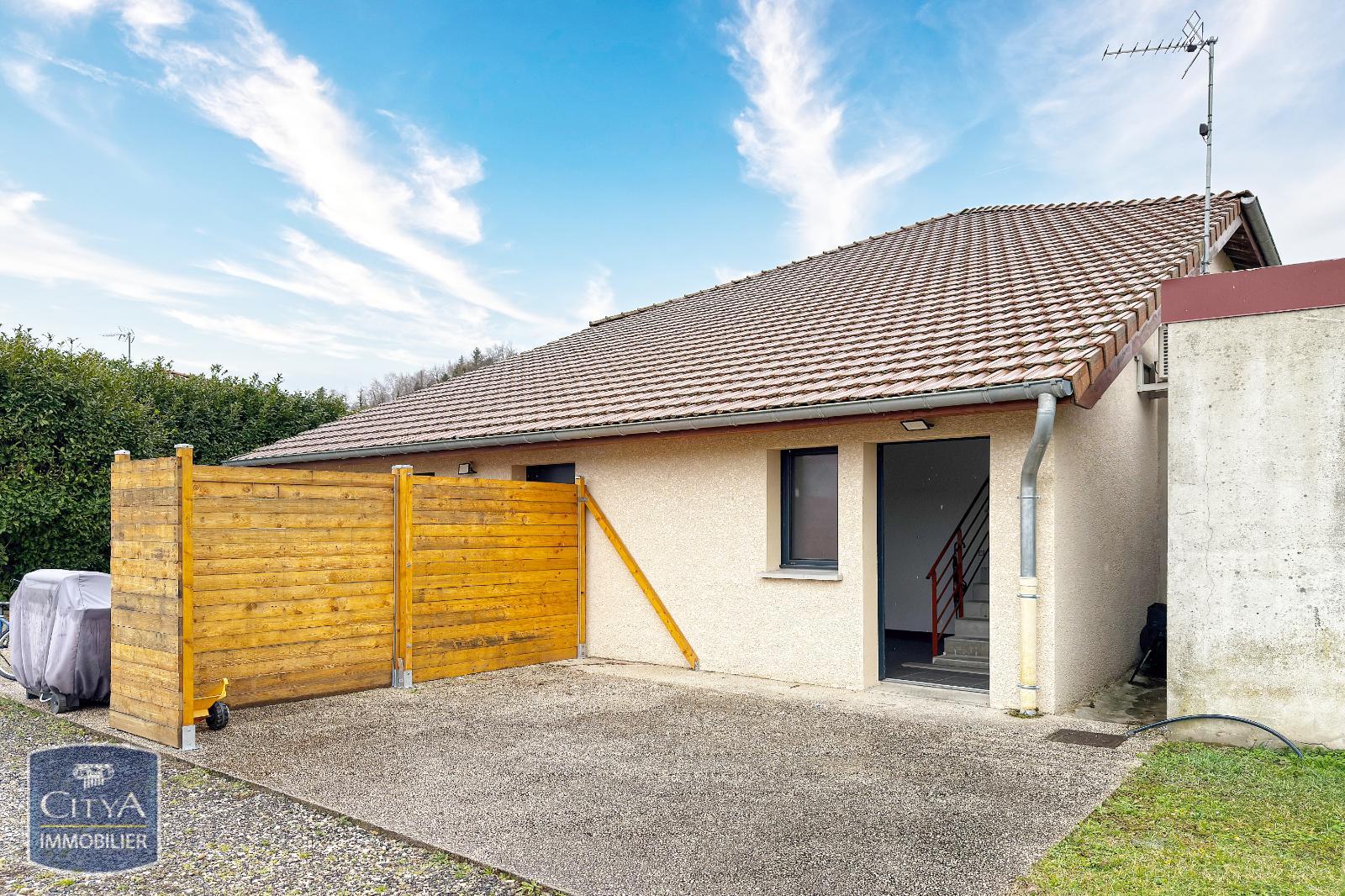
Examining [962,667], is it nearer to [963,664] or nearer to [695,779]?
[963,664]

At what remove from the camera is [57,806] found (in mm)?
4996

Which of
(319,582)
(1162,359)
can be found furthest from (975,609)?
(319,582)

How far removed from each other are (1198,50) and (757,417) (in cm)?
577

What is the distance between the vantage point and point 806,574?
8.62 metres

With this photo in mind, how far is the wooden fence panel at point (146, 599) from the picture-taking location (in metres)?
6.34

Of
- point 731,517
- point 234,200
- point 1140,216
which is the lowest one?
point 731,517

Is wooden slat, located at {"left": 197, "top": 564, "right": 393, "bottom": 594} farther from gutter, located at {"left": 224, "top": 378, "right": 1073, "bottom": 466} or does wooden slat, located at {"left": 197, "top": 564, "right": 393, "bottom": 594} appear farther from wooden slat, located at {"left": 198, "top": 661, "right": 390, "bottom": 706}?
gutter, located at {"left": 224, "top": 378, "right": 1073, "bottom": 466}

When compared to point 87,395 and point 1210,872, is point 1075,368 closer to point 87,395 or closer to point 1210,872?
point 1210,872

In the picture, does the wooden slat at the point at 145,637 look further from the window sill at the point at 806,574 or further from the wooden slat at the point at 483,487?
the window sill at the point at 806,574

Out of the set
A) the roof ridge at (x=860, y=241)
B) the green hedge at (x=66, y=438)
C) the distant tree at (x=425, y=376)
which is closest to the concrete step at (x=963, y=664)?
the roof ridge at (x=860, y=241)

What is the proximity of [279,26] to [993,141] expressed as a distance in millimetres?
12162

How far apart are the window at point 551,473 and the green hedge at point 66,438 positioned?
6361mm

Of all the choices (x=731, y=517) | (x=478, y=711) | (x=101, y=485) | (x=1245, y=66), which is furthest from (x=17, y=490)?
(x=1245, y=66)

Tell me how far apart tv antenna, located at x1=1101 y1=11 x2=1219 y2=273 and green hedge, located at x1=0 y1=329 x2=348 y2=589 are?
14.0m
